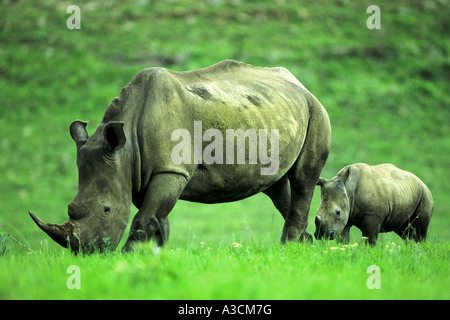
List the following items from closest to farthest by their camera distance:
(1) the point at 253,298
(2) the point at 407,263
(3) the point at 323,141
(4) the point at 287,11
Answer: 1. (1) the point at 253,298
2. (2) the point at 407,263
3. (3) the point at 323,141
4. (4) the point at 287,11

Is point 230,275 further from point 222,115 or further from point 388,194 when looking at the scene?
point 388,194

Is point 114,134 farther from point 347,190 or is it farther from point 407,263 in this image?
point 347,190

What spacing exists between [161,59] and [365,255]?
18016 millimetres

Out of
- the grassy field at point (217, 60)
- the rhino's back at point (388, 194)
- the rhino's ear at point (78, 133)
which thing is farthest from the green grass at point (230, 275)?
the grassy field at point (217, 60)

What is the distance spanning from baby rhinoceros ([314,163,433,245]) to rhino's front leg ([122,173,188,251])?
2.16m

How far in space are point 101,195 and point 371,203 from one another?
11.2 ft

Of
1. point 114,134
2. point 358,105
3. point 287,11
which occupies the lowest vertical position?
point 358,105

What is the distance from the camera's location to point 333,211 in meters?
6.73

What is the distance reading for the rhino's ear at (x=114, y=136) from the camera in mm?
4949

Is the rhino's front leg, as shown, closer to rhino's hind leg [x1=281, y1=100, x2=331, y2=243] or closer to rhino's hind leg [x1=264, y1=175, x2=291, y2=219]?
rhino's hind leg [x1=281, y1=100, x2=331, y2=243]

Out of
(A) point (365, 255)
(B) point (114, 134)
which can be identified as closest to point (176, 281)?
(B) point (114, 134)

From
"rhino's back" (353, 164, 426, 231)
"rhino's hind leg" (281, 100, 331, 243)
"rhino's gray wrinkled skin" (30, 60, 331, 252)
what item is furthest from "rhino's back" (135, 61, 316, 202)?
"rhino's back" (353, 164, 426, 231)

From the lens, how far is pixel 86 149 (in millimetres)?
5188

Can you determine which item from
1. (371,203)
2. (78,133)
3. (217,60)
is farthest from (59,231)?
(217,60)
